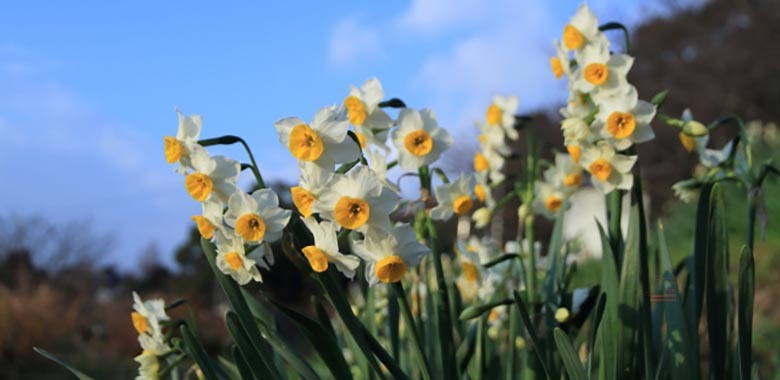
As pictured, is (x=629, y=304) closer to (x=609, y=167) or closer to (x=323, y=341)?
(x=609, y=167)

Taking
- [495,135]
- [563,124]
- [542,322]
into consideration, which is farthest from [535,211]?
[563,124]

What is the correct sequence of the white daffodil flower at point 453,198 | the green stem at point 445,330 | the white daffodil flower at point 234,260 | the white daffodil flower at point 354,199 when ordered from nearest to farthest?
the white daffodil flower at point 354,199, the white daffodil flower at point 234,260, the green stem at point 445,330, the white daffodil flower at point 453,198

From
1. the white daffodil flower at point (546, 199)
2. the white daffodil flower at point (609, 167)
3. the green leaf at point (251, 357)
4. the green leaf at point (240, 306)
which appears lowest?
the green leaf at point (251, 357)

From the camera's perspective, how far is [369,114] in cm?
132

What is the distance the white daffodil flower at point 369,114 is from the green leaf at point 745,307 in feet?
2.10

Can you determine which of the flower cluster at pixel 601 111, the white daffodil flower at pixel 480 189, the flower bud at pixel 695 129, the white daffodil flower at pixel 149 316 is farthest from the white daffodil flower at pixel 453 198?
the white daffodil flower at pixel 149 316

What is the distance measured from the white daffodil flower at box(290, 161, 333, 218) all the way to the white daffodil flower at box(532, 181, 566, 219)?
100cm

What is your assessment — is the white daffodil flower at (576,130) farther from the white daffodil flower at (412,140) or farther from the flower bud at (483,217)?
the flower bud at (483,217)

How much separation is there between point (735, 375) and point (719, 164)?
0.48m

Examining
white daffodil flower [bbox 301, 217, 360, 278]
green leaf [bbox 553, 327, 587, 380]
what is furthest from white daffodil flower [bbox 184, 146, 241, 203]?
green leaf [bbox 553, 327, 587, 380]

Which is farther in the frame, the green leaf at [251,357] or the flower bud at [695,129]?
the flower bud at [695,129]

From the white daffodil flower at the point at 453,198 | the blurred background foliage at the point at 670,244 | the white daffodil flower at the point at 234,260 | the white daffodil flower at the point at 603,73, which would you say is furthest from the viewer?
the blurred background foliage at the point at 670,244

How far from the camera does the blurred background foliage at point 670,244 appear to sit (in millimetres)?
5363

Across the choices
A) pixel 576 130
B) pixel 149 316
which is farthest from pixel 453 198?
Result: pixel 149 316
